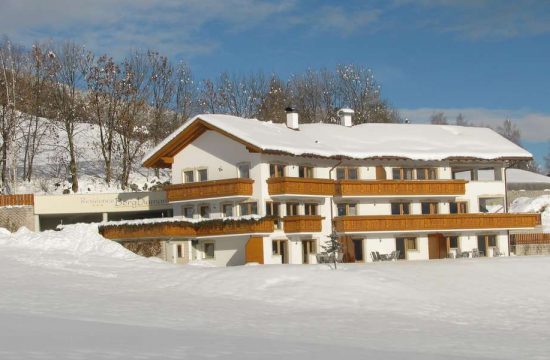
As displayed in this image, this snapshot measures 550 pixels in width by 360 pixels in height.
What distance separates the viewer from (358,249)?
5234cm

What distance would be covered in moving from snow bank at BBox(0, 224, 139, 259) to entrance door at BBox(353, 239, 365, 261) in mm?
14220

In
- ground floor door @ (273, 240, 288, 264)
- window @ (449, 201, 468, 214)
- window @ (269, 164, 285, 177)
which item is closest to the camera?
ground floor door @ (273, 240, 288, 264)

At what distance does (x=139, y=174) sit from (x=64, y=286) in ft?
136

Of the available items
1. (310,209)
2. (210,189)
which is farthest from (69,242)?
(310,209)

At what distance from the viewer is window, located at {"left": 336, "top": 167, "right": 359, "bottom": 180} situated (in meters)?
54.0

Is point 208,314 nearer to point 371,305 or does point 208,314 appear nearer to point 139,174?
point 371,305

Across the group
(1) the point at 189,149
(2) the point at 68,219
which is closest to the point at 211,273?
(1) the point at 189,149

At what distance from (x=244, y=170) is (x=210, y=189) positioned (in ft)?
8.05

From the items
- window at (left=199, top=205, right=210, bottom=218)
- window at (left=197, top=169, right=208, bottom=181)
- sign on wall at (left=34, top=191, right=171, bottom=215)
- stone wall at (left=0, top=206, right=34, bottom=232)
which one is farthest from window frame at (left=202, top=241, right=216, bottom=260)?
stone wall at (left=0, top=206, right=34, bottom=232)

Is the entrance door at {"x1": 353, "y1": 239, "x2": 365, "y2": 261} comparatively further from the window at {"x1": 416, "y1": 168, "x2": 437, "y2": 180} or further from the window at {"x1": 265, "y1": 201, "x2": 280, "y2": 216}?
the window at {"x1": 416, "y1": 168, "x2": 437, "y2": 180}

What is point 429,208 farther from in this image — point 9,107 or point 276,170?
point 9,107

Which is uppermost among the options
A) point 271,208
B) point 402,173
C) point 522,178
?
point 522,178

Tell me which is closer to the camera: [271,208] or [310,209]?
[271,208]

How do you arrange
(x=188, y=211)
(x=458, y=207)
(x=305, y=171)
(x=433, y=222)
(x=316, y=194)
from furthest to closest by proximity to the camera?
1. (x=458, y=207)
2. (x=433, y=222)
3. (x=188, y=211)
4. (x=305, y=171)
5. (x=316, y=194)
